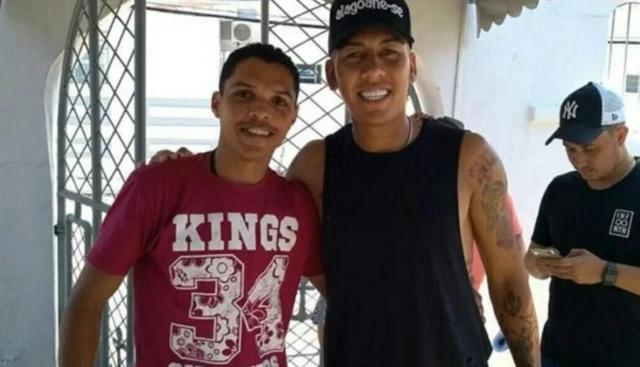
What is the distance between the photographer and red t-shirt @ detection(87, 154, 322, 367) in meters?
1.14

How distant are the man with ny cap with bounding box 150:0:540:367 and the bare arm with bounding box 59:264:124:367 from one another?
415 mm

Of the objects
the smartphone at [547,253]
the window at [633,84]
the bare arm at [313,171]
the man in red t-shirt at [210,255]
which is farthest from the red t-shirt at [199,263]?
the window at [633,84]

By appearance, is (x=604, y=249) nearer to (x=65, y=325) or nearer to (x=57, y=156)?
(x=65, y=325)

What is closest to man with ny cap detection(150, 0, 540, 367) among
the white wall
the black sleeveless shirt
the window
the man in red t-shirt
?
the black sleeveless shirt

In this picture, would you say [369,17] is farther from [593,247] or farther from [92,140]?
[92,140]

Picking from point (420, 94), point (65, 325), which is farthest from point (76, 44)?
point (65, 325)

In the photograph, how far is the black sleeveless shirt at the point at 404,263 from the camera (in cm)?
116

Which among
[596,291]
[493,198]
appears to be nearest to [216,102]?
[493,198]

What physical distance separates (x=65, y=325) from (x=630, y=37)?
15.5 ft

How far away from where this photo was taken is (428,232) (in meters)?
1.16

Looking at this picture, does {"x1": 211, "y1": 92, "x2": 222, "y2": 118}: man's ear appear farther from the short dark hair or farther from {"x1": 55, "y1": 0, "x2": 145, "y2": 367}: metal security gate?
{"x1": 55, "y1": 0, "x2": 145, "y2": 367}: metal security gate

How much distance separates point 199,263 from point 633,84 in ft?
14.8

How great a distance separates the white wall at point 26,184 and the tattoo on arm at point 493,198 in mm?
2268

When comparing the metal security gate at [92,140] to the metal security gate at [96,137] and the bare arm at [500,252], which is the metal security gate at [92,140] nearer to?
the metal security gate at [96,137]
